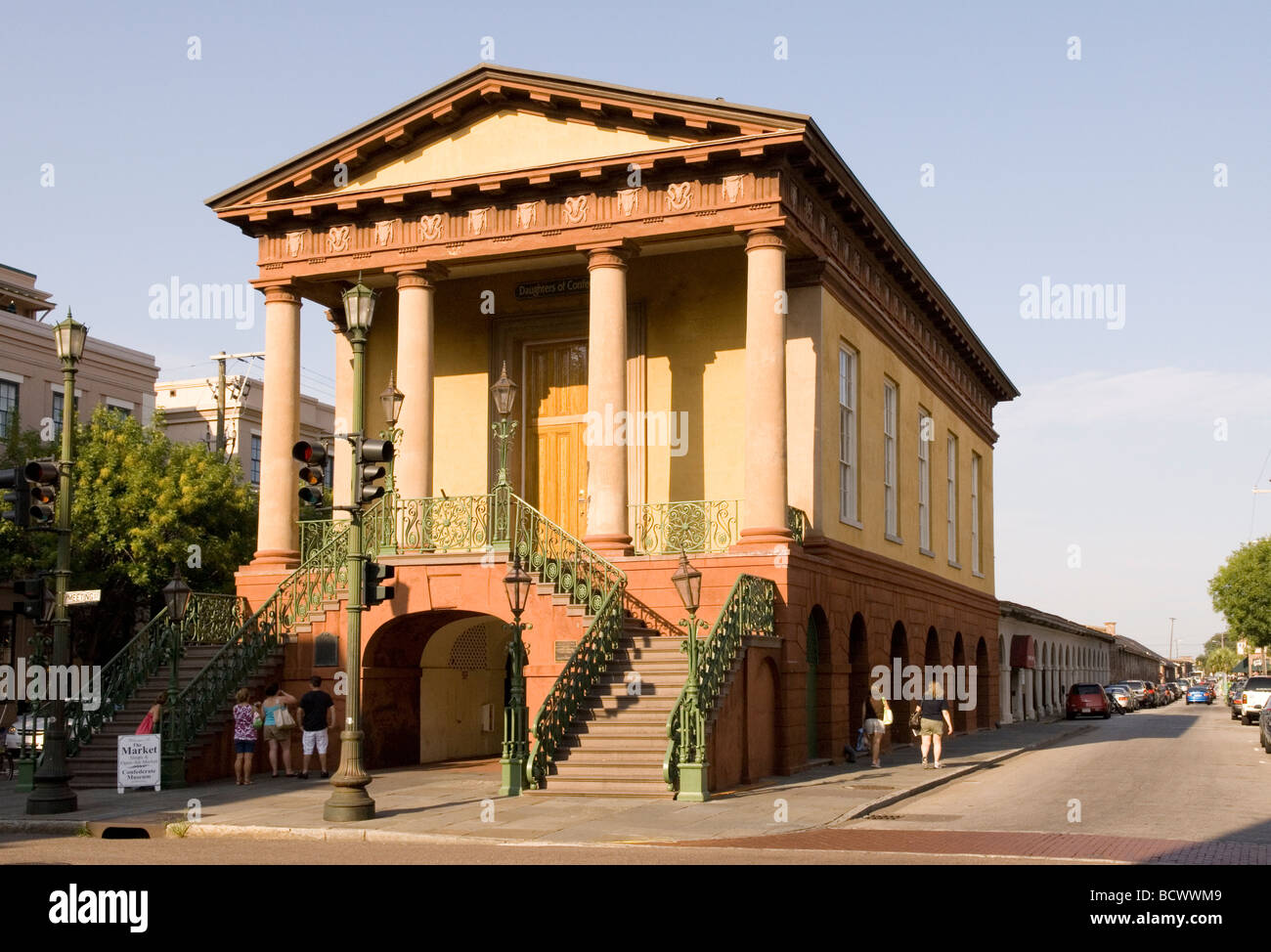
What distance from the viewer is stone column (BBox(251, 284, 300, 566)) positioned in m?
26.4

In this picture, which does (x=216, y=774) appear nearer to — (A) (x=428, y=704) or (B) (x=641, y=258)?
(A) (x=428, y=704)

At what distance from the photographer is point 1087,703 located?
194 feet

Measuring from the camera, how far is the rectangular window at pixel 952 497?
129 ft

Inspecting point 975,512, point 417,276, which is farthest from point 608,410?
point 975,512

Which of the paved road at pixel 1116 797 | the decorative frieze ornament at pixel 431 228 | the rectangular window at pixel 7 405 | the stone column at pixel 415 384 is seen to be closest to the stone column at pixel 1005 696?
the paved road at pixel 1116 797

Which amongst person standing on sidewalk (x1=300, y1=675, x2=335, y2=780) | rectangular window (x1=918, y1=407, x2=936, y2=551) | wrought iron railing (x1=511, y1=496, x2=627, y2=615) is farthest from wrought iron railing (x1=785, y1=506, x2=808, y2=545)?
rectangular window (x1=918, y1=407, x2=936, y2=551)

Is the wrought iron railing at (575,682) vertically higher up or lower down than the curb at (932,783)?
higher up

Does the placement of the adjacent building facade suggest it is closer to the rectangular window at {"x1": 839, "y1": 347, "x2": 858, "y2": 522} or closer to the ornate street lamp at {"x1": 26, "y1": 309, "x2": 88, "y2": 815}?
the rectangular window at {"x1": 839, "y1": 347, "x2": 858, "y2": 522}

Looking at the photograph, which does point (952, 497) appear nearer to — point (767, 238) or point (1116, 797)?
point (767, 238)

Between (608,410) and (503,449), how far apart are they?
2.45 m

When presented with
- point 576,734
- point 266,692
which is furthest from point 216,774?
point 576,734

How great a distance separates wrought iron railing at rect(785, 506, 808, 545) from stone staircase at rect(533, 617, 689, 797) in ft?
11.7

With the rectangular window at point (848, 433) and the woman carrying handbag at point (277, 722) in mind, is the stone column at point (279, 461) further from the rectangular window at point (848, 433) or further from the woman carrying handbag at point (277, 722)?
the rectangular window at point (848, 433)

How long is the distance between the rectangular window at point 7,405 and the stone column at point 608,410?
26.1 m
